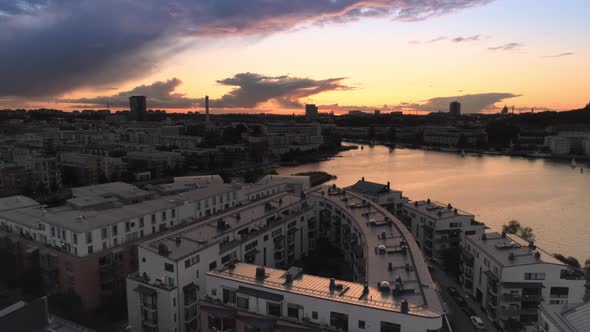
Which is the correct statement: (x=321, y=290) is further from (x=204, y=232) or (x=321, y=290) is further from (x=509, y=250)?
(x=509, y=250)

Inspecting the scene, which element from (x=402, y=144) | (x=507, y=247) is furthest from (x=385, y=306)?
(x=402, y=144)

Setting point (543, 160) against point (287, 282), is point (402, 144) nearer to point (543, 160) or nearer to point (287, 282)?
point (543, 160)

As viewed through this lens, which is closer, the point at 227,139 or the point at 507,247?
the point at 507,247

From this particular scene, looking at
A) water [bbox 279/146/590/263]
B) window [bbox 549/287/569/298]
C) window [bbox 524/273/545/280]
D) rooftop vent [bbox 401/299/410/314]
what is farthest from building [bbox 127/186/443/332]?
water [bbox 279/146/590/263]

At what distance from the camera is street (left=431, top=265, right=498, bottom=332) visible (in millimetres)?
2975

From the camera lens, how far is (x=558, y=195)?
8.08 m

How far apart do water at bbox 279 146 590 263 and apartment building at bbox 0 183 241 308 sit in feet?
14.0

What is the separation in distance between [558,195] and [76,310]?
8.52m

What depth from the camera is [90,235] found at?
3.33 meters

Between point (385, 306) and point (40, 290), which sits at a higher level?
point (385, 306)

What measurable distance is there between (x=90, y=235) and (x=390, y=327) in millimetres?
2553

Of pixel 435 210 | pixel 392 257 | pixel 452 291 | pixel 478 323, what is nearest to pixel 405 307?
pixel 392 257

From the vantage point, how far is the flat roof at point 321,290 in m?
1.97

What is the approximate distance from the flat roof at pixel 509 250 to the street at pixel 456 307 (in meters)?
0.45
